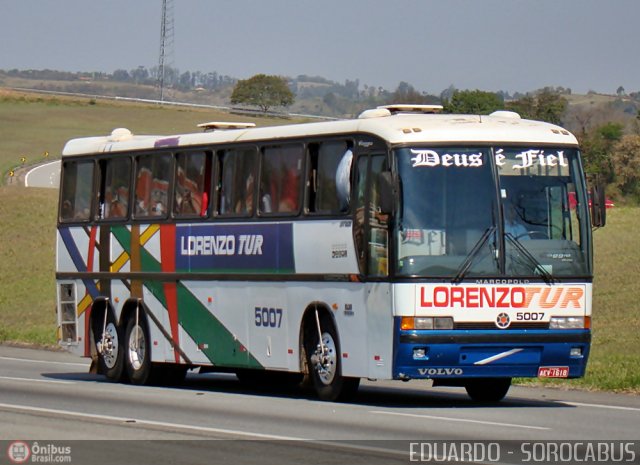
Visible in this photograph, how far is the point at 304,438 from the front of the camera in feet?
43.8

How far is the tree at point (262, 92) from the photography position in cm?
15839

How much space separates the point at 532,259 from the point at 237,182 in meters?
4.56

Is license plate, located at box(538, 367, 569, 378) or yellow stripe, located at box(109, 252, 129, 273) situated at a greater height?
yellow stripe, located at box(109, 252, 129, 273)

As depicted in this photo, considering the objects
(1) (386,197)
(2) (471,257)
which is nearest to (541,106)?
(2) (471,257)

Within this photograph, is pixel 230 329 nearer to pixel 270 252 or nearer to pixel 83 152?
pixel 270 252

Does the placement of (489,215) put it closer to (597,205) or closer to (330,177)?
(597,205)

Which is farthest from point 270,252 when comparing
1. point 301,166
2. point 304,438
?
point 304,438

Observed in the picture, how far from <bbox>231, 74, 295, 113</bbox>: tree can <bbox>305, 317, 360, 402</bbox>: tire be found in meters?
138

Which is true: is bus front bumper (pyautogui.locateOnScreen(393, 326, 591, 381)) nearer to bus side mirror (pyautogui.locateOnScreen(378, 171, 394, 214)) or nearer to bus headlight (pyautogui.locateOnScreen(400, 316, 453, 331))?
bus headlight (pyautogui.locateOnScreen(400, 316, 453, 331))

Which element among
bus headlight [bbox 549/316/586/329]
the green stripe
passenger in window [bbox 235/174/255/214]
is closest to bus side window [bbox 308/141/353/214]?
passenger in window [bbox 235/174/255/214]

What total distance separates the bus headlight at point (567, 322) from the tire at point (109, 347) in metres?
7.64

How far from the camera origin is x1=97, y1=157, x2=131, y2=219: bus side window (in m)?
21.9

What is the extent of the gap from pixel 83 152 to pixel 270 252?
224 inches

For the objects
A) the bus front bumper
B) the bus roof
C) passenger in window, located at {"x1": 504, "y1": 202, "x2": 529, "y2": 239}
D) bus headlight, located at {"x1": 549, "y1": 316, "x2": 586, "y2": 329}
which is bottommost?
the bus front bumper
